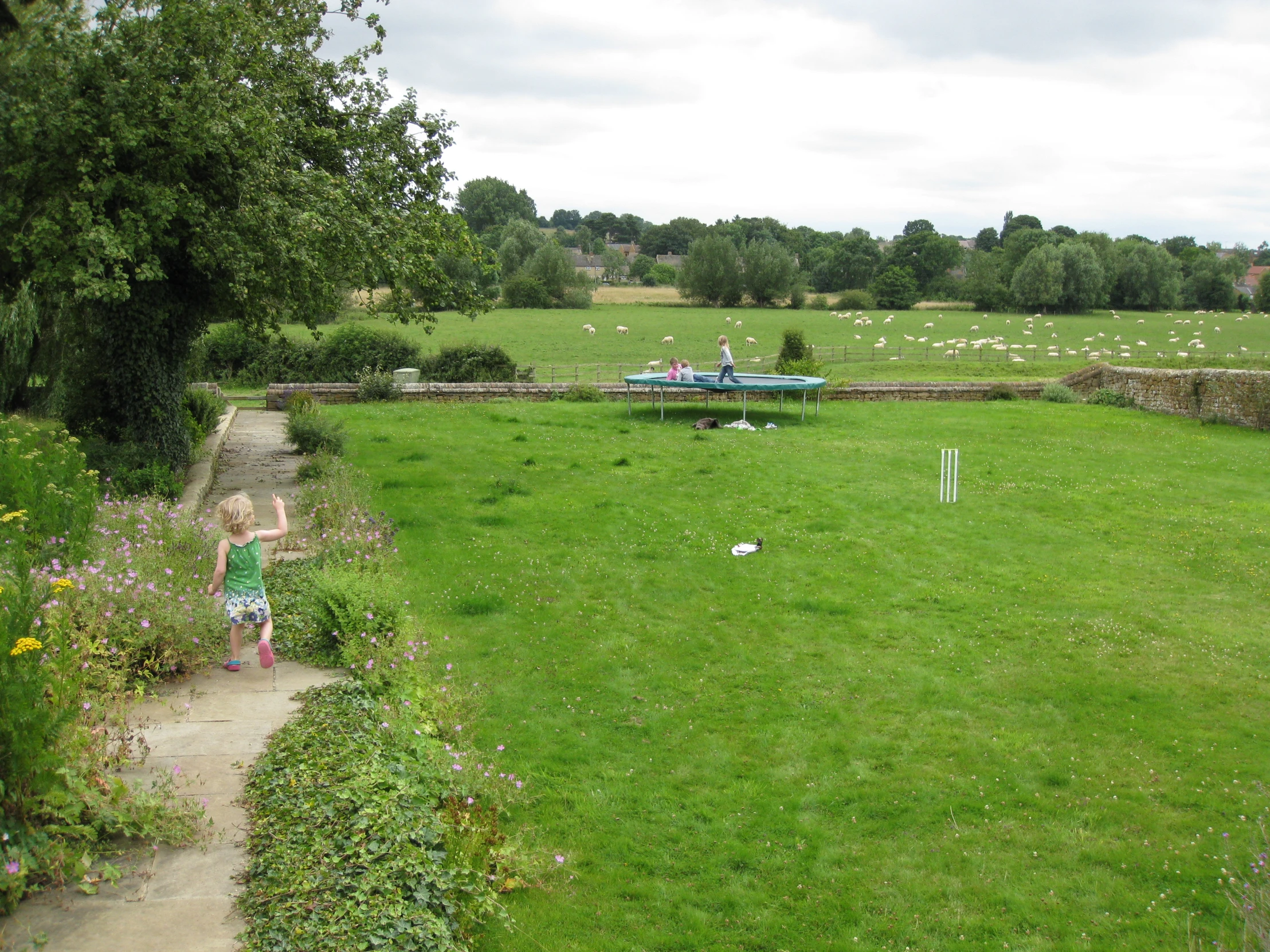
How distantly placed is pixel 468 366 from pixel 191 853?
25783 mm

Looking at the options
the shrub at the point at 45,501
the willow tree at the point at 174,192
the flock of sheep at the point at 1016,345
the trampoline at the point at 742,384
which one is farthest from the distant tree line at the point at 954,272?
the shrub at the point at 45,501

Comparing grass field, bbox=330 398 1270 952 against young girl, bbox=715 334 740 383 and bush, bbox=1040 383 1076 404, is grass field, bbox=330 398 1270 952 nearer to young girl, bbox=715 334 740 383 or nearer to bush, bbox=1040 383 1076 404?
young girl, bbox=715 334 740 383

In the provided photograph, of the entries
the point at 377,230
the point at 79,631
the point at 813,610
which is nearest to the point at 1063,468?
the point at 813,610

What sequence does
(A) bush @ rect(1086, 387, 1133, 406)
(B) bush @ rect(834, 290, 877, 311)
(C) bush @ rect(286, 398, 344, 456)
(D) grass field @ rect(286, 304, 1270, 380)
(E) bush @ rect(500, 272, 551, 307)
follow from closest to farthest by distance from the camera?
1. (C) bush @ rect(286, 398, 344, 456)
2. (A) bush @ rect(1086, 387, 1133, 406)
3. (D) grass field @ rect(286, 304, 1270, 380)
4. (E) bush @ rect(500, 272, 551, 307)
5. (B) bush @ rect(834, 290, 877, 311)

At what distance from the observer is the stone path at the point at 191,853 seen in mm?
4023

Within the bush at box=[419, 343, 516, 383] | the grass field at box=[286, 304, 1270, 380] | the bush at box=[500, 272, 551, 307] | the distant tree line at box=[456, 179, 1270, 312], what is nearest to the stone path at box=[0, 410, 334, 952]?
the bush at box=[419, 343, 516, 383]

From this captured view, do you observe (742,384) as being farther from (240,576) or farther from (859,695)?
(240,576)

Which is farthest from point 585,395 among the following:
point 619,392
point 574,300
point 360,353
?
point 574,300

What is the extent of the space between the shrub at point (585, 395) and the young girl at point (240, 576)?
19405 mm

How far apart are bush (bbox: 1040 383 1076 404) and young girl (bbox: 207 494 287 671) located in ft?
84.0

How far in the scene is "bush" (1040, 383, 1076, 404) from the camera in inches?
1086

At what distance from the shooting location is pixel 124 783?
199 inches

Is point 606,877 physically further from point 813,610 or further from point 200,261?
point 200,261

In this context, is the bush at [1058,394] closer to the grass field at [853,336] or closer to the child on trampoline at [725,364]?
the grass field at [853,336]
